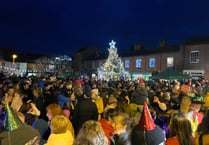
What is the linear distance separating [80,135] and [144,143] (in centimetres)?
90

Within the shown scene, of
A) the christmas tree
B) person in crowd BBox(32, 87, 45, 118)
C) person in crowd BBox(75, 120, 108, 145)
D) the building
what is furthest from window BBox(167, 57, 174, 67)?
person in crowd BBox(75, 120, 108, 145)

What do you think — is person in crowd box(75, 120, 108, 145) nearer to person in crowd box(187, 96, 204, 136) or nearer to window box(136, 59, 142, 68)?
person in crowd box(187, 96, 204, 136)

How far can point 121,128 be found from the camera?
421cm

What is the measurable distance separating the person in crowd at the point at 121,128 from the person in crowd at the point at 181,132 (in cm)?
68

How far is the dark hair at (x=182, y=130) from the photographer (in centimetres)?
359

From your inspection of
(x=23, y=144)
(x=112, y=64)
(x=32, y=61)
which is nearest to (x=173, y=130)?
(x=23, y=144)

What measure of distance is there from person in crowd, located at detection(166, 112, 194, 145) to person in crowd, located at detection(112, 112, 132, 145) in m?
0.68

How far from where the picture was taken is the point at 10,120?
2.33 meters

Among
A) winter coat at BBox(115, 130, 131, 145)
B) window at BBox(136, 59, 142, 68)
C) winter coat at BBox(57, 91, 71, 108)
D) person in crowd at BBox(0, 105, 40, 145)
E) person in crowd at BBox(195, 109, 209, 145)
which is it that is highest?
window at BBox(136, 59, 142, 68)

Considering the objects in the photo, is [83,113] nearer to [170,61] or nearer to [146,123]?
[146,123]

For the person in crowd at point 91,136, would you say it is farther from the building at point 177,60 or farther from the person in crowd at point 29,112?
the building at point 177,60

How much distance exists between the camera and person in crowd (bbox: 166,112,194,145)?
11.8 feet

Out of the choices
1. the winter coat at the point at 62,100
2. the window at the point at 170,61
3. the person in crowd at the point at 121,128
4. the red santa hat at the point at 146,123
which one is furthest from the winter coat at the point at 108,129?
the window at the point at 170,61

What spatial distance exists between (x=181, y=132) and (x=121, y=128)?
3.33 ft
